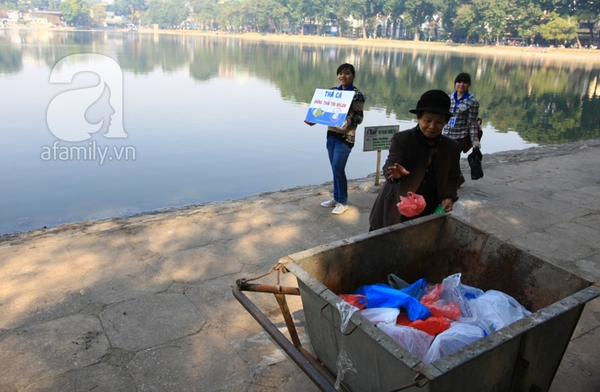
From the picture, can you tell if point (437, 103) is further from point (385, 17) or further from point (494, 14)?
point (385, 17)

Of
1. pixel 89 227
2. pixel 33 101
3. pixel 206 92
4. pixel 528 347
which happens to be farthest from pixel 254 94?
pixel 528 347

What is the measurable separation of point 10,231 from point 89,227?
2.37m

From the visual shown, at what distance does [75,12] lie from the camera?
104 meters

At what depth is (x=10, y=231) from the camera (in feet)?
22.3

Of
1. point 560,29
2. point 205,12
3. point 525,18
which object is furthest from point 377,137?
point 205,12

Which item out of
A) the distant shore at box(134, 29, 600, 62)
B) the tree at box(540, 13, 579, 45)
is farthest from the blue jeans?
the tree at box(540, 13, 579, 45)

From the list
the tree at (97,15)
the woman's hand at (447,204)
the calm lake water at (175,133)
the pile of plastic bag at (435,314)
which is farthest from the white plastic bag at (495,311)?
the tree at (97,15)

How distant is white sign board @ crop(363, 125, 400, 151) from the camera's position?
6012 mm

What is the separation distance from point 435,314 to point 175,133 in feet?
35.3

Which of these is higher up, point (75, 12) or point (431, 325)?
point (75, 12)

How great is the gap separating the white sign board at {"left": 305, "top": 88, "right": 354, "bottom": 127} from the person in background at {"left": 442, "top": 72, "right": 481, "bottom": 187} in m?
1.28

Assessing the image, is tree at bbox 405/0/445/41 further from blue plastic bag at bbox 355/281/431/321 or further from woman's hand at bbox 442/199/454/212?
blue plastic bag at bbox 355/281/431/321

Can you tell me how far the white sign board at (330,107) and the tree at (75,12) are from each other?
387ft

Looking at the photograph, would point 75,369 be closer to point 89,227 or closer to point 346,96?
point 89,227
